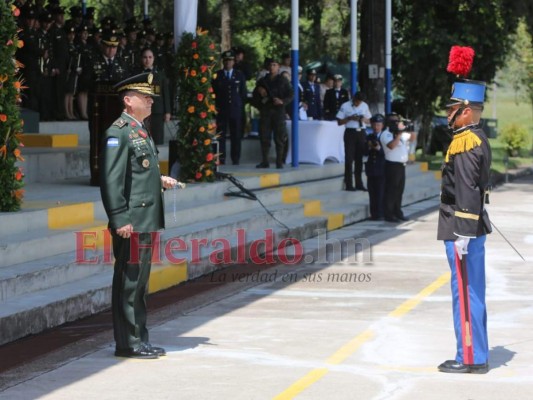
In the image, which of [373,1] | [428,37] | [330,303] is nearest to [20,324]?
[330,303]

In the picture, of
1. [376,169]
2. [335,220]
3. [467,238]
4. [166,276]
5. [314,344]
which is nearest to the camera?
[467,238]

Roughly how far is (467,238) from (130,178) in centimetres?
241

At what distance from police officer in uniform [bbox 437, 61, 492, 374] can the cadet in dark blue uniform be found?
17.0 metres

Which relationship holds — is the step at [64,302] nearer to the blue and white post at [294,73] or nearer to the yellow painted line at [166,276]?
the yellow painted line at [166,276]

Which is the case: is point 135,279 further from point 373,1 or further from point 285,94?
point 373,1

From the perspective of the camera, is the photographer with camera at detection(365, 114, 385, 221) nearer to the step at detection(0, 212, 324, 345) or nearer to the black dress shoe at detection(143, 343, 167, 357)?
the step at detection(0, 212, 324, 345)

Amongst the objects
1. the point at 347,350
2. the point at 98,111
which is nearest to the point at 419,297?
the point at 347,350

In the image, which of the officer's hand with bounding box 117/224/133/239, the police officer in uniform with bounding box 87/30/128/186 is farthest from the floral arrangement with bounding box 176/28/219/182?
the officer's hand with bounding box 117/224/133/239

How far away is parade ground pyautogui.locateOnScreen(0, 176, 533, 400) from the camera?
8.34 m

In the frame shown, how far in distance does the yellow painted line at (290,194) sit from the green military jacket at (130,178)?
9859mm

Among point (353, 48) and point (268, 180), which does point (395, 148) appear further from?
point (353, 48)

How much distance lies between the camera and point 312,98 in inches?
1024

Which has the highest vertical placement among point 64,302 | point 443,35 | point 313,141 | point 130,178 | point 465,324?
point 443,35

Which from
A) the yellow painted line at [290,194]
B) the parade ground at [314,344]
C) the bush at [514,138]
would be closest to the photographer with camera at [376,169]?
the yellow painted line at [290,194]
